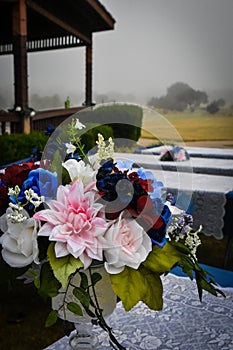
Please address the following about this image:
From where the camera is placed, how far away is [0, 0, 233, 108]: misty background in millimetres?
5949

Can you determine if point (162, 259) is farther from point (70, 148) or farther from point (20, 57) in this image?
point (20, 57)

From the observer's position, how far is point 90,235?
1.76ft

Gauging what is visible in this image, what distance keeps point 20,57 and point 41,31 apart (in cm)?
260

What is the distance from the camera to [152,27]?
651 cm

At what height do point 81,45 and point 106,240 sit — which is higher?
point 81,45

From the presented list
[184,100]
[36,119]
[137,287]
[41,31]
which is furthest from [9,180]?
[41,31]

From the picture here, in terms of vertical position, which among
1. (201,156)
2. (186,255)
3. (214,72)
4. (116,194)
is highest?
(214,72)

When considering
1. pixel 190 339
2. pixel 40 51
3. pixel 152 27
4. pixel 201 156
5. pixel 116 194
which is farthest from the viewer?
pixel 40 51

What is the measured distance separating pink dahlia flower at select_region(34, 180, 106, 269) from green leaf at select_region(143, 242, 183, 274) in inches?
2.9


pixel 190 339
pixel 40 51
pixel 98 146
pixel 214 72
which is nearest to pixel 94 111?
pixel 98 146

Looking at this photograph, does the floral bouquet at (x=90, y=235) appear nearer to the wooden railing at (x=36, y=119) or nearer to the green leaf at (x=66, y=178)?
the green leaf at (x=66, y=178)

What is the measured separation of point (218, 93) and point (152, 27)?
1505 millimetres

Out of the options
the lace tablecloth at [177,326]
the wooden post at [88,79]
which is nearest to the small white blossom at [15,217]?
the lace tablecloth at [177,326]

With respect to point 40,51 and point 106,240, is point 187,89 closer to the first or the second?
point 40,51
